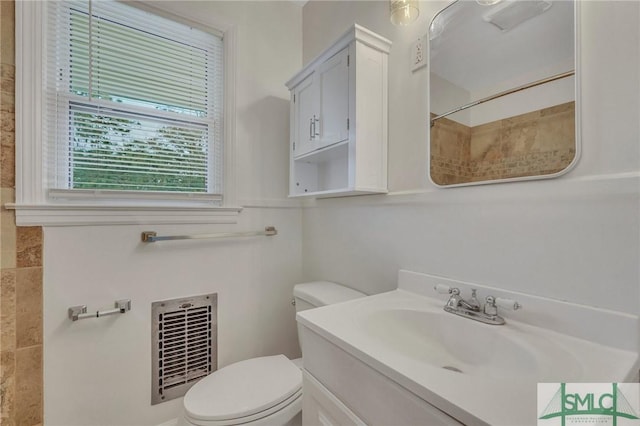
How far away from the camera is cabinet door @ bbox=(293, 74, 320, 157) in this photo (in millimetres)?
1494

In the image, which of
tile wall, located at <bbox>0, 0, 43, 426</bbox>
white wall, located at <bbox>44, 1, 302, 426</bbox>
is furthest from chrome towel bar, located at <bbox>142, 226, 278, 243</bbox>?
tile wall, located at <bbox>0, 0, 43, 426</bbox>

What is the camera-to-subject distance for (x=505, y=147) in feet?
2.99

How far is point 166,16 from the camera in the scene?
1526 millimetres

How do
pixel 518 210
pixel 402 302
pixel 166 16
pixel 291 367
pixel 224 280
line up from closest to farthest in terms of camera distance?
1. pixel 518 210
2. pixel 402 302
3. pixel 291 367
4. pixel 166 16
5. pixel 224 280

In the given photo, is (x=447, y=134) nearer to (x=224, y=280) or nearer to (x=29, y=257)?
(x=224, y=280)

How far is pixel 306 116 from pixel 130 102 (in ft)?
2.92

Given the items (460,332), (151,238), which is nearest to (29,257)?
(151,238)

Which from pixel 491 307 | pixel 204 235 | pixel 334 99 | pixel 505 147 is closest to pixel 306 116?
pixel 334 99

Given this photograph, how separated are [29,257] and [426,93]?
176 centimetres

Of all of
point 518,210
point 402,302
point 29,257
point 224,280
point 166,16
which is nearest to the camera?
point 518,210

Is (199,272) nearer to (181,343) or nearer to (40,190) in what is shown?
(181,343)

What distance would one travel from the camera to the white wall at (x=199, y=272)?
1.27m

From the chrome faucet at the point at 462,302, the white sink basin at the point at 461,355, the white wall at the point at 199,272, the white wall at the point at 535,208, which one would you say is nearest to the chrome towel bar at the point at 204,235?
the white wall at the point at 199,272

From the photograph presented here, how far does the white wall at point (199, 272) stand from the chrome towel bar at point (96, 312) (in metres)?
0.03
